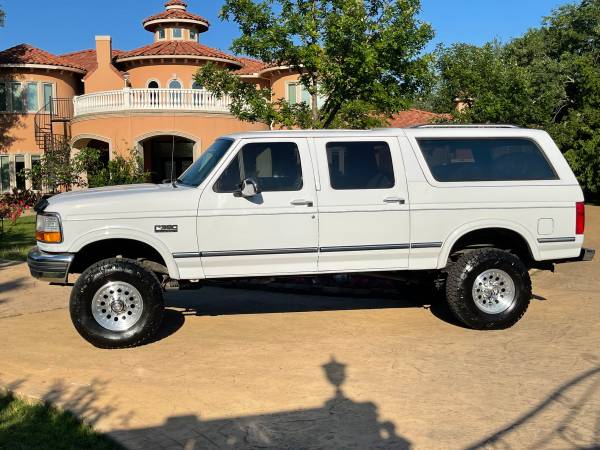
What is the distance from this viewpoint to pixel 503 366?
18.7 ft

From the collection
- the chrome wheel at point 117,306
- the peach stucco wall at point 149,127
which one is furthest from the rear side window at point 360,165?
the peach stucco wall at point 149,127

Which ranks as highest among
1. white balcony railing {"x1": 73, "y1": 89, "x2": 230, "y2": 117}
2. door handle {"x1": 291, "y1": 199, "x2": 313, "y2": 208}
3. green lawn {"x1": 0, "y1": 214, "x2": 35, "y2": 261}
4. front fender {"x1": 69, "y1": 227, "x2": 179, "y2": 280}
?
white balcony railing {"x1": 73, "y1": 89, "x2": 230, "y2": 117}

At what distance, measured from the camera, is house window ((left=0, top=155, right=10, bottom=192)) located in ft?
90.5

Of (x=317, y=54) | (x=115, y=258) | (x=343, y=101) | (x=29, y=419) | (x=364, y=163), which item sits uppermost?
(x=317, y=54)

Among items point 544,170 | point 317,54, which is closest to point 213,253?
point 544,170

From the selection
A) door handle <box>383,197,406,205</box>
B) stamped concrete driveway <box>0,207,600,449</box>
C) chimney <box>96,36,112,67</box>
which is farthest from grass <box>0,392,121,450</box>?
chimney <box>96,36,112,67</box>

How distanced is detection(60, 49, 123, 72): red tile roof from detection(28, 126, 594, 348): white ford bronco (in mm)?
24995

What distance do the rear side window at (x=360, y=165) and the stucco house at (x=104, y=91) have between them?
18.3m

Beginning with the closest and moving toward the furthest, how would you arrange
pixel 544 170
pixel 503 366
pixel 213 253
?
pixel 503 366, pixel 213 253, pixel 544 170

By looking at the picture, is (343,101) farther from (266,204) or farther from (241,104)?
(266,204)

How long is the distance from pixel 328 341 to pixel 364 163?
1.95 meters

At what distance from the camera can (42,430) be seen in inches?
174

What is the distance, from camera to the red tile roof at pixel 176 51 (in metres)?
27.2

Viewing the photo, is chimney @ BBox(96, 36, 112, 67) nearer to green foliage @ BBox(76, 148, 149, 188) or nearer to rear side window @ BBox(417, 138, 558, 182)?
green foliage @ BBox(76, 148, 149, 188)
